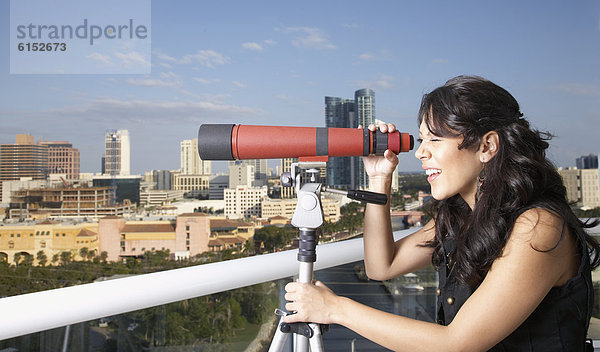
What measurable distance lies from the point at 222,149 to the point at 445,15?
24.9ft

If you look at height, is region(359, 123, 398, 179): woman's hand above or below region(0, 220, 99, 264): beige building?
above

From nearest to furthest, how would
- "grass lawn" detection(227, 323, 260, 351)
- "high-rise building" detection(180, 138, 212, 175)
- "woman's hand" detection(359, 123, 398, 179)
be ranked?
"woman's hand" detection(359, 123, 398, 179) → "grass lawn" detection(227, 323, 260, 351) → "high-rise building" detection(180, 138, 212, 175)

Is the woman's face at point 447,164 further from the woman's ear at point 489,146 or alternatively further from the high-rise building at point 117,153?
the high-rise building at point 117,153

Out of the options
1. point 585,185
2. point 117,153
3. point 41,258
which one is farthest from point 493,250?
point 41,258

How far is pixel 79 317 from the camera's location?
2.70 ft

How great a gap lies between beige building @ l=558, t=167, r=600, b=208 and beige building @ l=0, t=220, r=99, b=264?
37.3ft

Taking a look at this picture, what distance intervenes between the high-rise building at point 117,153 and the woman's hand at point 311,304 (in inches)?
480

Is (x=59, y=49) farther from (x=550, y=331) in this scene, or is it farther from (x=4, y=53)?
(x=550, y=331)

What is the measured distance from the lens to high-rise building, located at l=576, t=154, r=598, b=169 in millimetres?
7246

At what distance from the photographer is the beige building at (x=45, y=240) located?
11836 millimetres

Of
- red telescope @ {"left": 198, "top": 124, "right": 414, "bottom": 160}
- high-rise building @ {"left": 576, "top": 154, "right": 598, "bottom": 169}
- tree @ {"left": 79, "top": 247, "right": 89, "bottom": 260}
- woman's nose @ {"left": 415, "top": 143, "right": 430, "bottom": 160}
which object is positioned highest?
high-rise building @ {"left": 576, "top": 154, "right": 598, "bottom": 169}

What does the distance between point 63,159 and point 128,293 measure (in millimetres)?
12653

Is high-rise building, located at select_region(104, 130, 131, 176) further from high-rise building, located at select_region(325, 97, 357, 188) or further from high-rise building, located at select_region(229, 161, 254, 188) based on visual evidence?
high-rise building, located at select_region(325, 97, 357, 188)

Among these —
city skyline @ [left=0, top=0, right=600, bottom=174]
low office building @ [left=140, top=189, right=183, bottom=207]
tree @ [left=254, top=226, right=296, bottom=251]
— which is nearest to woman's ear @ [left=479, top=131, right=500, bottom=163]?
city skyline @ [left=0, top=0, right=600, bottom=174]
